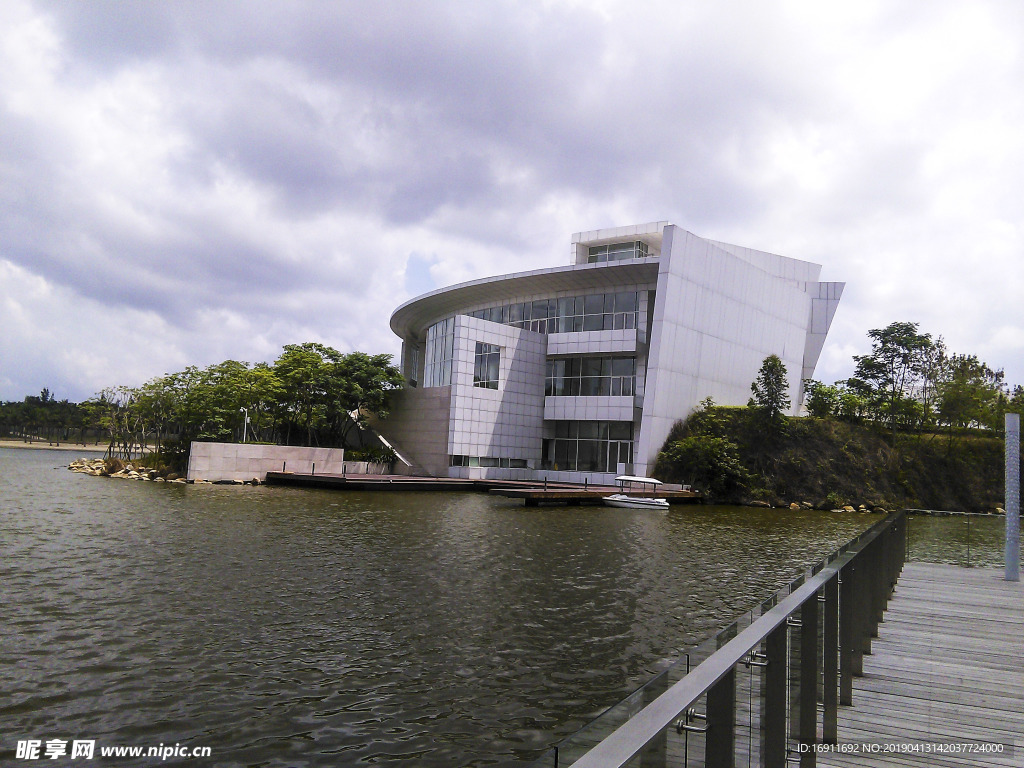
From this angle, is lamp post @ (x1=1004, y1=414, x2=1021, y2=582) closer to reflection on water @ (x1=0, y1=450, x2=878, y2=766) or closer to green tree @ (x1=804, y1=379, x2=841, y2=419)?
reflection on water @ (x1=0, y1=450, x2=878, y2=766)

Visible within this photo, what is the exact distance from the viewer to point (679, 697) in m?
2.21

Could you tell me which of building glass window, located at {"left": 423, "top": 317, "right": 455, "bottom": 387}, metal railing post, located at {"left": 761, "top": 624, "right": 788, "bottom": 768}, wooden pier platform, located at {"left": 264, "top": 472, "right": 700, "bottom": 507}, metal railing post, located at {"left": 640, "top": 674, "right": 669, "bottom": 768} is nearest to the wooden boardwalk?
metal railing post, located at {"left": 761, "top": 624, "right": 788, "bottom": 768}

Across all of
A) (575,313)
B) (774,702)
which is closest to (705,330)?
(575,313)

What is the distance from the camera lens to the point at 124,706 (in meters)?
7.27

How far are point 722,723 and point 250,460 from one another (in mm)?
42706

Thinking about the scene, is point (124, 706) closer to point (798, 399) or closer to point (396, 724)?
point (396, 724)

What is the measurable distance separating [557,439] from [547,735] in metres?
45.4

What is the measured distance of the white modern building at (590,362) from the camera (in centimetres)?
4572

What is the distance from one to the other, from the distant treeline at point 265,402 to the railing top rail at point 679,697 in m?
47.3

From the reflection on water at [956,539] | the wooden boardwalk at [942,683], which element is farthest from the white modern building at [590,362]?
the wooden boardwalk at [942,683]

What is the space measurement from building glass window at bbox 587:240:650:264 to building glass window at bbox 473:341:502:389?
12334mm

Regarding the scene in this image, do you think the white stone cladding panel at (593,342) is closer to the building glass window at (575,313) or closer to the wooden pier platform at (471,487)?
the building glass window at (575,313)

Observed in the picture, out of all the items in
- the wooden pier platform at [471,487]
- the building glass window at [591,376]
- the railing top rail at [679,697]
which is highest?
the building glass window at [591,376]

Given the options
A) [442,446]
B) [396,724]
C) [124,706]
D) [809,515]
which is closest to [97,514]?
[124,706]
